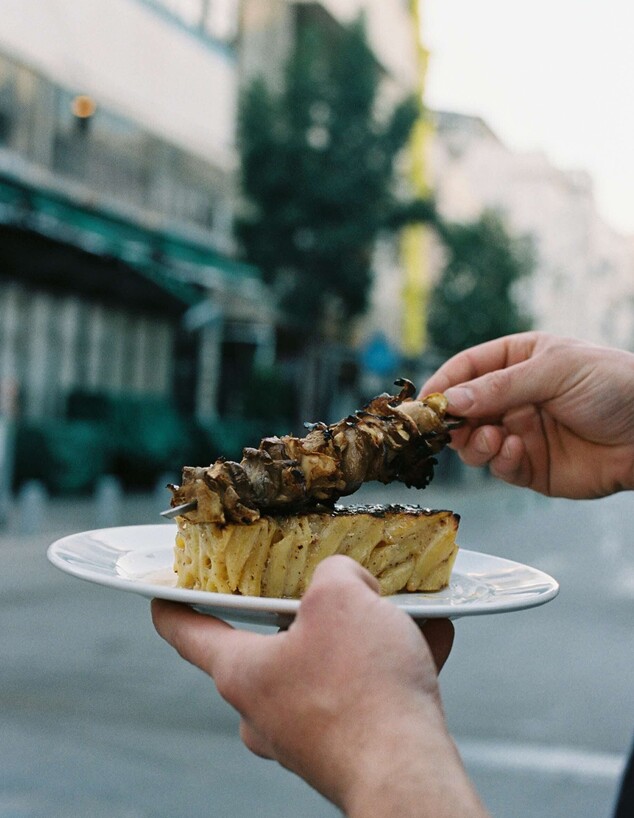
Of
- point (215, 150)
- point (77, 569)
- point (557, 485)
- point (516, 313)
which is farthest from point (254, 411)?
point (77, 569)

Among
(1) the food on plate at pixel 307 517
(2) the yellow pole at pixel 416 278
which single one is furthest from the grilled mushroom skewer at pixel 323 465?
(2) the yellow pole at pixel 416 278

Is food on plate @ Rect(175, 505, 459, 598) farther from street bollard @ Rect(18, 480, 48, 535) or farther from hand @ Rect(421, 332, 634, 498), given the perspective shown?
street bollard @ Rect(18, 480, 48, 535)

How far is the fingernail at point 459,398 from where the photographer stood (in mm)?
3475

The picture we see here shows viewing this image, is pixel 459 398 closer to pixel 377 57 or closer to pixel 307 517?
pixel 307 517

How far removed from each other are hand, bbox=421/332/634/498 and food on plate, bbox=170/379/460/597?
1.99ft

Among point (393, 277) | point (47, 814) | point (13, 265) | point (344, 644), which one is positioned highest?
point (393, 277)

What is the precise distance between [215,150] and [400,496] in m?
9.62

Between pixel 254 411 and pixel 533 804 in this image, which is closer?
pixel 533 804

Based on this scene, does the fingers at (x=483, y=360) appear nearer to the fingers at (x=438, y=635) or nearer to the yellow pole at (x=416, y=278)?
the fingers at (x=438, y=635)

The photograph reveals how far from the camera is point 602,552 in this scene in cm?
1859

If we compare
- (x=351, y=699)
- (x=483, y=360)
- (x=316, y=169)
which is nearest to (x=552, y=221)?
(x=316, y=169)

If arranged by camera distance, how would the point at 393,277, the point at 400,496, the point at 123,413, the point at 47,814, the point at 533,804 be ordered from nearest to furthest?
the point at 47,814 < the point at 533,804 < the point at 123,413 < the point at 400,496 < the point at 393,277

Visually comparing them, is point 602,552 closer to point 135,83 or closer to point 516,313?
point 135,83

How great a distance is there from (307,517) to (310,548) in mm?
68
